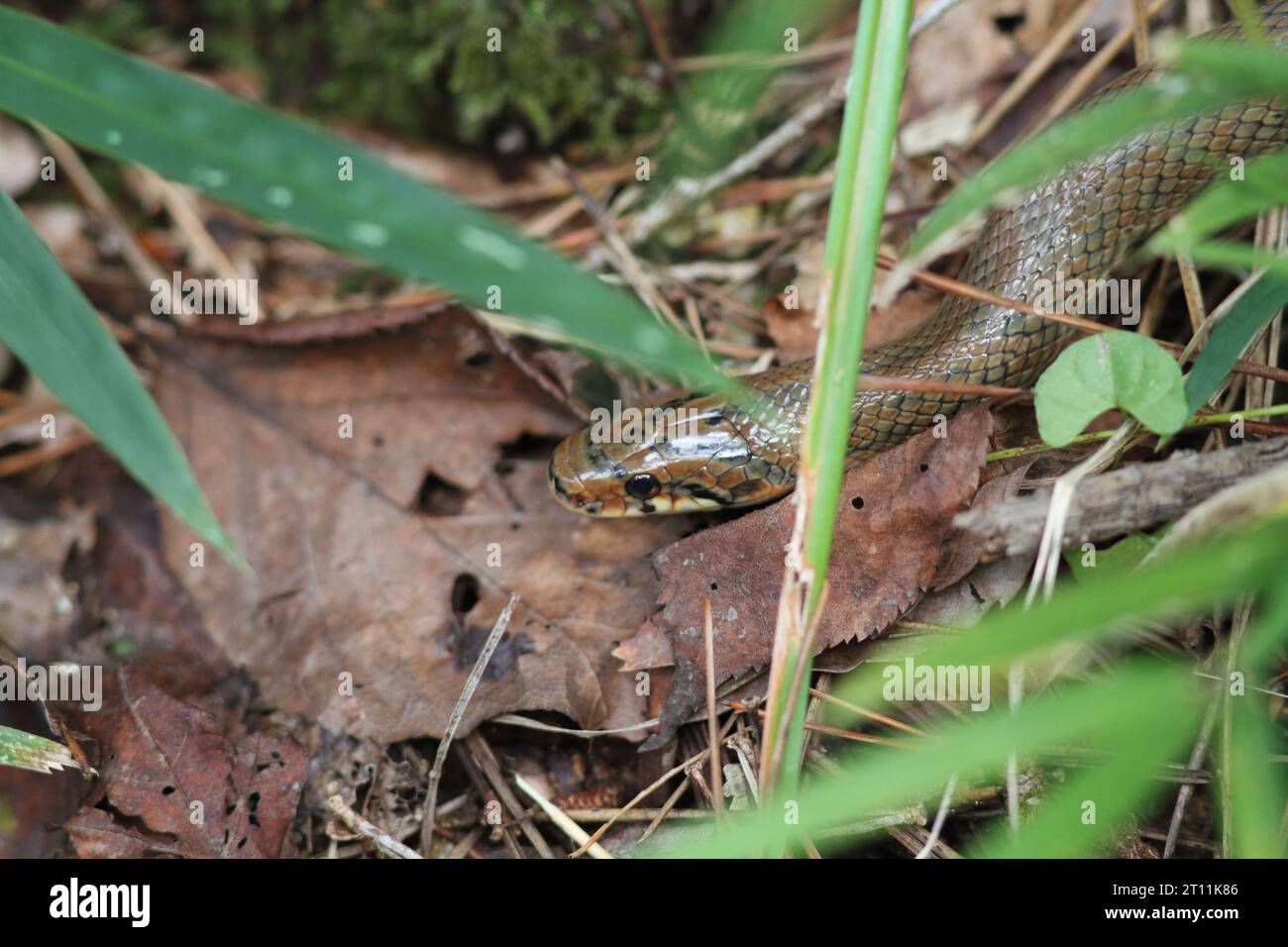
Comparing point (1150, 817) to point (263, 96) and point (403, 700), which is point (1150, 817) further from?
point (263, 96)

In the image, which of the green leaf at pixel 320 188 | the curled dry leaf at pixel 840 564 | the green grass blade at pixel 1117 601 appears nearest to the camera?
the green grass blade at pixel 1117 601

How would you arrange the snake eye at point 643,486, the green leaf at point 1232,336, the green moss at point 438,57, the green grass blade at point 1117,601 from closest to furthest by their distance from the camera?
the green grass blade at point 1117,601
the green leaf at point 1232,336
the snake eye at point 643,486
the green moss at point 438,57

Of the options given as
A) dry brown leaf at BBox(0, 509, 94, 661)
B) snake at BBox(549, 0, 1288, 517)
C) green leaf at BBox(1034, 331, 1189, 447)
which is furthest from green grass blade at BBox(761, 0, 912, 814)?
dry brown leaf at BBox(0, 509, 94, 661)

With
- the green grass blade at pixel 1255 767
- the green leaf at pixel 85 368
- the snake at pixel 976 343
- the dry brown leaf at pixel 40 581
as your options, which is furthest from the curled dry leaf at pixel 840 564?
the dry brown leaf at pixel 40 581

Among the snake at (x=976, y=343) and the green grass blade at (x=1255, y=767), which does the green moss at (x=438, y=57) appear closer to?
the snake at (x=976, y=343)

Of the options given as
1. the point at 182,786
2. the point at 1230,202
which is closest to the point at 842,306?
the point at 1230,202

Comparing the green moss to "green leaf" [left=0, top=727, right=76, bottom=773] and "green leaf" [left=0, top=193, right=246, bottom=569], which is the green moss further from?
"green leaf" [left=0, top=727, right=76, bottom=773]
